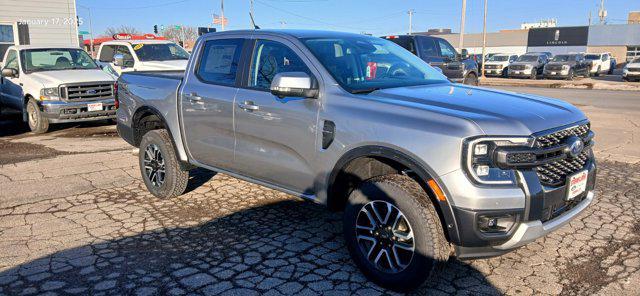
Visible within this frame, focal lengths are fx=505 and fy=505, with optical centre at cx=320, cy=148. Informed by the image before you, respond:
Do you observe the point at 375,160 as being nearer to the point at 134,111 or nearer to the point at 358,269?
the point at 358,269

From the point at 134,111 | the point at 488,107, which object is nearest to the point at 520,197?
the point at 488,107

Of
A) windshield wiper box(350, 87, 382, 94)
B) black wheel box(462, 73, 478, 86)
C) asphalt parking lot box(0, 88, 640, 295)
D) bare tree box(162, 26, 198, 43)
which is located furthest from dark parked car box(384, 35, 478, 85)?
bare tree box(162, 26, 198, 43)

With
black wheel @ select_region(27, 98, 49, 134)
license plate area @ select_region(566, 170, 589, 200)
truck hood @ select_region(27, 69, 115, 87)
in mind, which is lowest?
black wheel @ select_region(27, 98, 49, 134)

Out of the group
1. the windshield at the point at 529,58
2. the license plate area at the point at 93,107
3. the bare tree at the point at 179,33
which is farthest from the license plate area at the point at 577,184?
the bare tree at the point at 179,33

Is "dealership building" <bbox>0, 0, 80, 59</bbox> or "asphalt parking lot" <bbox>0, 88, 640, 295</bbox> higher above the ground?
"dealership building" <bbox>0, 0, 80, 59</bbox>

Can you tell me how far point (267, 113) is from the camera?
4.11 meters

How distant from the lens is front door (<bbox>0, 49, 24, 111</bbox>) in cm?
1066

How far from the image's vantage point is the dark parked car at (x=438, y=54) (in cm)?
1438

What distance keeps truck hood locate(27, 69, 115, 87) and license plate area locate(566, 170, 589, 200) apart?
935 centimetres

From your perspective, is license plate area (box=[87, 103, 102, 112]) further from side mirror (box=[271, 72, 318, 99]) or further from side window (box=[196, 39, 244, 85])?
side mirror (box=[271, 72, 318, 99])

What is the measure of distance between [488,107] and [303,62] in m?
1.50

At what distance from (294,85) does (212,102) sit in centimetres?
130

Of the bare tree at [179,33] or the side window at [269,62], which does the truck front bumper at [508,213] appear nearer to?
the side window at [269,62]

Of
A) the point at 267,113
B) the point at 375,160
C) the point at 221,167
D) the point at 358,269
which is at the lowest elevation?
the point at 358,269
